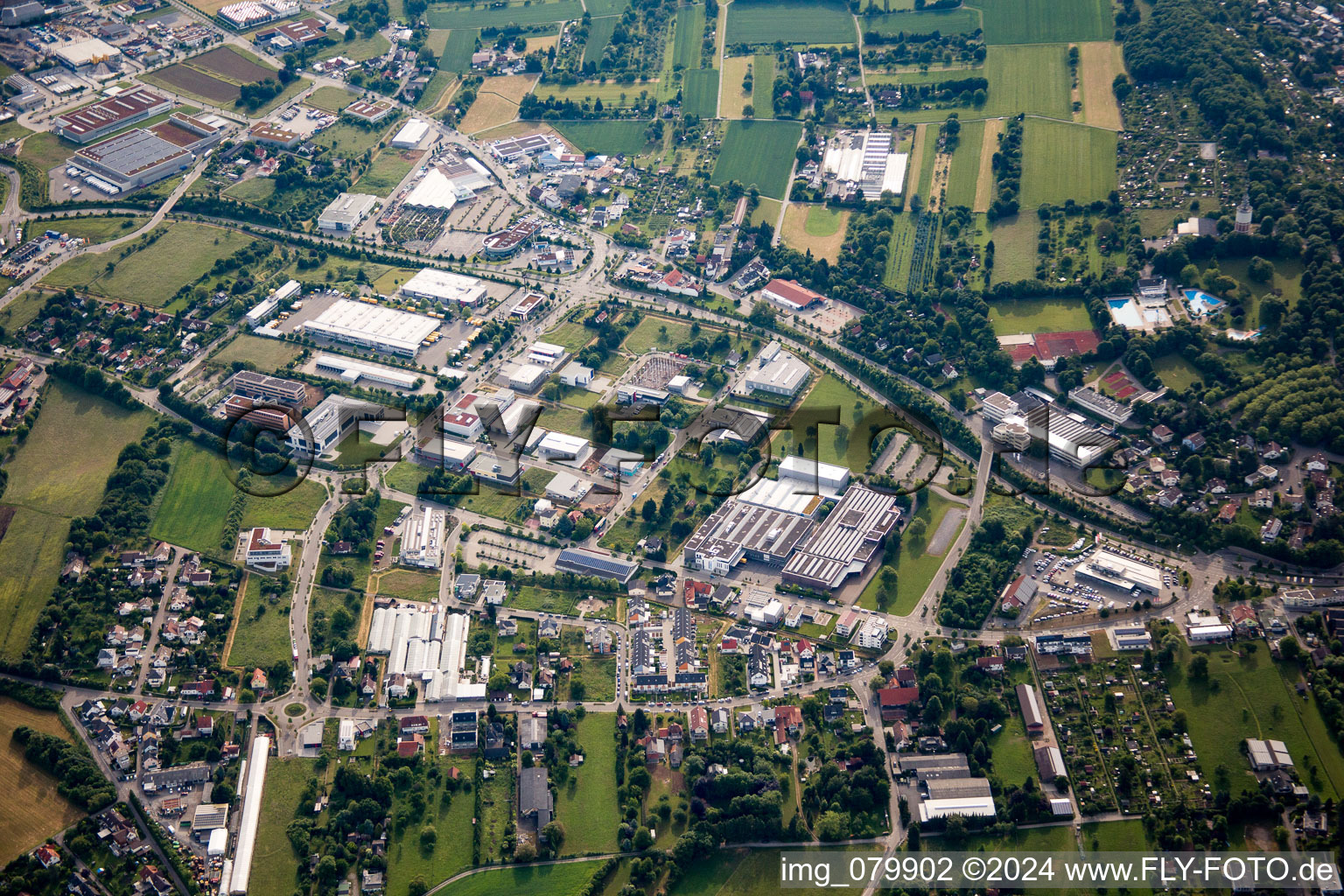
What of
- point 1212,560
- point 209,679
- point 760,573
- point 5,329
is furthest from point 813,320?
point 5,329

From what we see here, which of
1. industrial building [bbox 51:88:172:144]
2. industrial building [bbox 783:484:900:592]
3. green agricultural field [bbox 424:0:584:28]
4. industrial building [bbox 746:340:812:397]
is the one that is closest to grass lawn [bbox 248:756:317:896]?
industrial building [bbox 783:484:900:592]

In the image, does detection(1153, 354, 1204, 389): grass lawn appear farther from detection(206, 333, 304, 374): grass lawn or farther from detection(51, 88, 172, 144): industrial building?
detection(51, 88, 172, 144): industrial building

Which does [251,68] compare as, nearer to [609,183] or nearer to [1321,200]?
[609,183]

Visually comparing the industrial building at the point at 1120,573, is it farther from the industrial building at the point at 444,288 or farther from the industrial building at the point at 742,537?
the industrial building at the point at 444,288

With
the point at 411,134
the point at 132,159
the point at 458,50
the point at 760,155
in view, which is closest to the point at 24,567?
the point at 132,159

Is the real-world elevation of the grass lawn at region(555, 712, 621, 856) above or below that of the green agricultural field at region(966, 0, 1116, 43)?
below

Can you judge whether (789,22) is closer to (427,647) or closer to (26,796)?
(427,647)

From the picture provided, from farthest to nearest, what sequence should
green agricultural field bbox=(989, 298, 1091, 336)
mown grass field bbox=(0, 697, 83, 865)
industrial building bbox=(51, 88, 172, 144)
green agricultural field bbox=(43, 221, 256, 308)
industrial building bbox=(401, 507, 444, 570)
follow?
industrial building bbox=(51, 88, 172, 144) < green agricultural field bbox=(43, 221, 256, 308) < green agricultural field bbox=(989, 298, 1091, 336) < industrial building bbox=(401, 507, 444, 570) < mown grass field bbox=(0, 697, 83, 865)

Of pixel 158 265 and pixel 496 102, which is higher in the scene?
pixel 496 102
